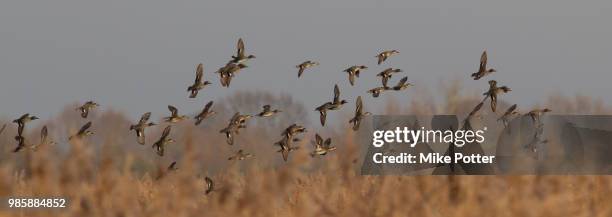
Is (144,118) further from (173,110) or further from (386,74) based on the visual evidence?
(386,74)

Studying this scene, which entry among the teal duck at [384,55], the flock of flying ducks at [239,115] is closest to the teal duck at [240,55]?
the flock of flying ducks at [239,115]

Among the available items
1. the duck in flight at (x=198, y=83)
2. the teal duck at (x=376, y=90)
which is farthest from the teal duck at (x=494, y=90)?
the duck in flight at (x=198, y=83)

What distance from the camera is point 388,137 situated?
9.54 metres

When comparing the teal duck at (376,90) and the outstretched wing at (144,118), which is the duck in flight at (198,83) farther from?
the teal duck at (376,90)

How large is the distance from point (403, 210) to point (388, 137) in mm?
2273

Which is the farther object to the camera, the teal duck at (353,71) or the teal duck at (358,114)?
the teal duck at (353,71)

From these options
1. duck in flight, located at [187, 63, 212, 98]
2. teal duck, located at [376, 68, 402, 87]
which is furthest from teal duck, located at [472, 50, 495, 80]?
duck in flight, located at [187, 63, 212, 98]

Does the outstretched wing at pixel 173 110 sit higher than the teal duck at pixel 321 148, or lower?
higher

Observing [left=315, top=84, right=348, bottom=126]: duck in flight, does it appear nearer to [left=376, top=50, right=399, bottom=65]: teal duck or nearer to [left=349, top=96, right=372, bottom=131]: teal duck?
[left=349, top=96, right=372, bottom=131]: teal duck

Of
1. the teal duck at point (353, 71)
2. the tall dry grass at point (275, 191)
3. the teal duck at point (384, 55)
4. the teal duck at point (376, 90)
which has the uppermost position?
the teal duck at point (384, 55)

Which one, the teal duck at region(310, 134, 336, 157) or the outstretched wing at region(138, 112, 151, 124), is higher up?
the outstretched wing at region(138, 112, 151, 124)

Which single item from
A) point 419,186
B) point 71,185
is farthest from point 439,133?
point 71,185

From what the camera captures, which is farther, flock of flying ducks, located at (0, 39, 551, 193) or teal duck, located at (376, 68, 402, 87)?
teal duck, located at (376, 68, 402, 87)

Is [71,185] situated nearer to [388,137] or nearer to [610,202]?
[388,137]
